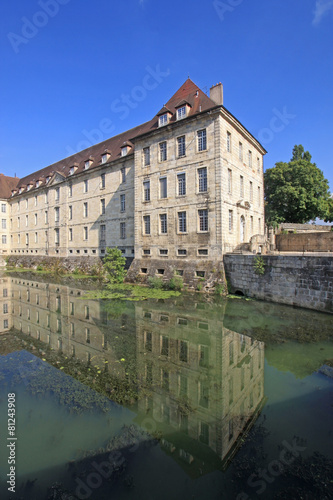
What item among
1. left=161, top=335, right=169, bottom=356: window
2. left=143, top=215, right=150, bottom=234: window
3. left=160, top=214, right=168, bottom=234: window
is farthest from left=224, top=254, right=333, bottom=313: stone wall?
left=143, top=215, right=150, bottom=234: window

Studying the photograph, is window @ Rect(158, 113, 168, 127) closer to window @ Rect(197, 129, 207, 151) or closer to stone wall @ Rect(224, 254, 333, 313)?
window @ Rect(197, 129, 207, 151)

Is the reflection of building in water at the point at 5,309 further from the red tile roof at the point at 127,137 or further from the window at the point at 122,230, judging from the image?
the red tile roof at the point at 127,137

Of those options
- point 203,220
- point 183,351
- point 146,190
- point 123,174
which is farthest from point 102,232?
point 183,351

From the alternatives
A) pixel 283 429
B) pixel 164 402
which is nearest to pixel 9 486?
pixel 164 402

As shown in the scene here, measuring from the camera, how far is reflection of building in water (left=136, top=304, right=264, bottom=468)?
4.34 m

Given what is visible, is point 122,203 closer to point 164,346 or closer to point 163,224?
point 163,224

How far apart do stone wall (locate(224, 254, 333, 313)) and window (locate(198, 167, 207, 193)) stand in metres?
4.83

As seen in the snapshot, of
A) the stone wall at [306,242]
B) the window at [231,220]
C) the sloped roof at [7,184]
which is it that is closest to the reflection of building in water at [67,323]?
the window at [231,220]

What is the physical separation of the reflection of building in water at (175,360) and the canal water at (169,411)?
1.1 inches

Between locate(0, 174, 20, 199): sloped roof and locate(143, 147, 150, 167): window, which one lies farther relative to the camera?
locate(0, 174, 20, 199): sloped roof

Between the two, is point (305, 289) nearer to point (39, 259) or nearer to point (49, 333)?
point (49, 333)

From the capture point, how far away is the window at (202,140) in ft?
54.7

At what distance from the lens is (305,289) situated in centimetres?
1156

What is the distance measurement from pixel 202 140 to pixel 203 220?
5.29 metres
